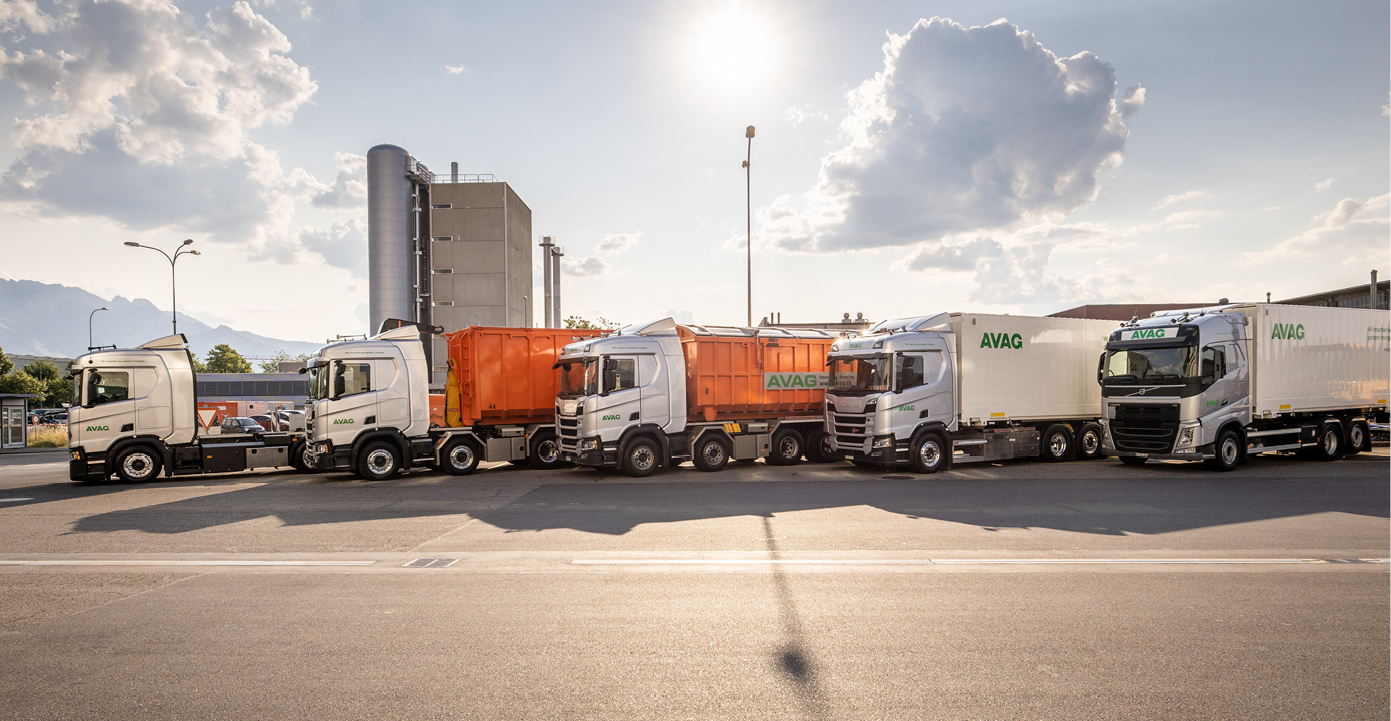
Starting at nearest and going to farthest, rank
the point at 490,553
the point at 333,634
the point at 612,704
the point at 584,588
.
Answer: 1. the point at 612,704
2. the point at 333,634
3. the point at 584,588
4. the point at 490,553

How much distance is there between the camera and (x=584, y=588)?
6059mm

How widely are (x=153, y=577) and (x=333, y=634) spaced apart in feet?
10.1

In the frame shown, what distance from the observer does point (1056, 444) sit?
16547 mm

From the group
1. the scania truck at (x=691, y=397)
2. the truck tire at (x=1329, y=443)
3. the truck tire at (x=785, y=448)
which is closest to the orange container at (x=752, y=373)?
the scania truck at (x=691, y=397)

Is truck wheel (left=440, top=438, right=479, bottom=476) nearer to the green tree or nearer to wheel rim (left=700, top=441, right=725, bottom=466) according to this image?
wheel rim (left=700, top=441, right=725, bottom=466)

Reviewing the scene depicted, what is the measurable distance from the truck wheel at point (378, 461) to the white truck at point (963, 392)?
9.43 m

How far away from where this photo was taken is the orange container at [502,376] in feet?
50.3

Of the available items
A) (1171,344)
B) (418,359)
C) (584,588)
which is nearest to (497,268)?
(418,359)

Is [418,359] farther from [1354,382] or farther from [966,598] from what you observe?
[1354,382]

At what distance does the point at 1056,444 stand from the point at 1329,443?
6.55 metres

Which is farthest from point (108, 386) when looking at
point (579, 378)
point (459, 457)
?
point (579, 378)

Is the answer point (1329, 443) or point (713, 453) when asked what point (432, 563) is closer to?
point (713, 453)

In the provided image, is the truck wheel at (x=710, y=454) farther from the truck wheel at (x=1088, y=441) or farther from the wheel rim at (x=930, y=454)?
the truck wheel at (x=1088, y=441)

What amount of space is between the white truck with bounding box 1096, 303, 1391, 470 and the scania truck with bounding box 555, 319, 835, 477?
6.57m
